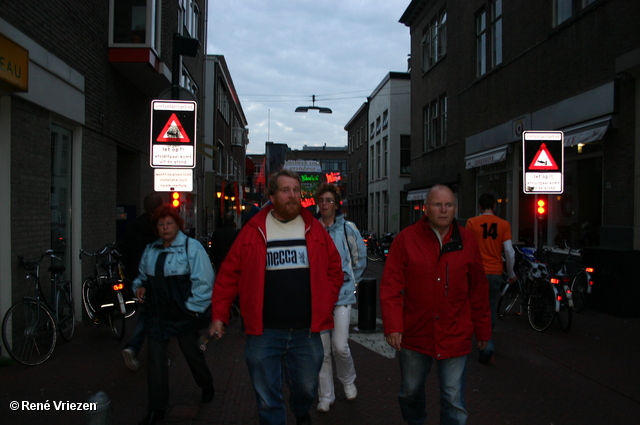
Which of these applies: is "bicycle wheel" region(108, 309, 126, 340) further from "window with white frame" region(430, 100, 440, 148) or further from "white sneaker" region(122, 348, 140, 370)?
"window with white frame" region(430, 100, 440, 148)

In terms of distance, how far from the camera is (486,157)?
52.9ft

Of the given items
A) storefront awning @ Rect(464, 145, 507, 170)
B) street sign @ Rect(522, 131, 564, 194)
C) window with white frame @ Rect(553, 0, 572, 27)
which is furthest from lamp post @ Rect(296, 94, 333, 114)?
street sign @ Rect(522, 131, 564, 194)

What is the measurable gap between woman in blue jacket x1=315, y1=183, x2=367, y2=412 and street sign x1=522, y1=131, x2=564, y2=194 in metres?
4.15

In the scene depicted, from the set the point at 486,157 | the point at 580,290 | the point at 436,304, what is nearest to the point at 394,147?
the point at 486,157

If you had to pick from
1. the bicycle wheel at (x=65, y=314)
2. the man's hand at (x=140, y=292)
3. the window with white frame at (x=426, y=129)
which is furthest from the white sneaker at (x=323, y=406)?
the window with white frame at (x=426, y=129)

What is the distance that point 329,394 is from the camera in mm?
4629

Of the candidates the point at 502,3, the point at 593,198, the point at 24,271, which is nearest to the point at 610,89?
the point at 593,198

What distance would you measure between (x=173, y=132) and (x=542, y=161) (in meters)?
5.38

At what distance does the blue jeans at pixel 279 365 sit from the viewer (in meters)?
3.37

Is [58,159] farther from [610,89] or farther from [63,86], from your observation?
[610,89]

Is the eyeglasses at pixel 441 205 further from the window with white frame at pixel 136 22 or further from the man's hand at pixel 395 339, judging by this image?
the window with white frame at pixel 136 22

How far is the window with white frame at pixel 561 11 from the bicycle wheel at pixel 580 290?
234 inches

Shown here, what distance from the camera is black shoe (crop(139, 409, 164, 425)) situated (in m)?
4.18

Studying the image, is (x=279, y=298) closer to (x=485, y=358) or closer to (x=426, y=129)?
(x=485, y=358)
